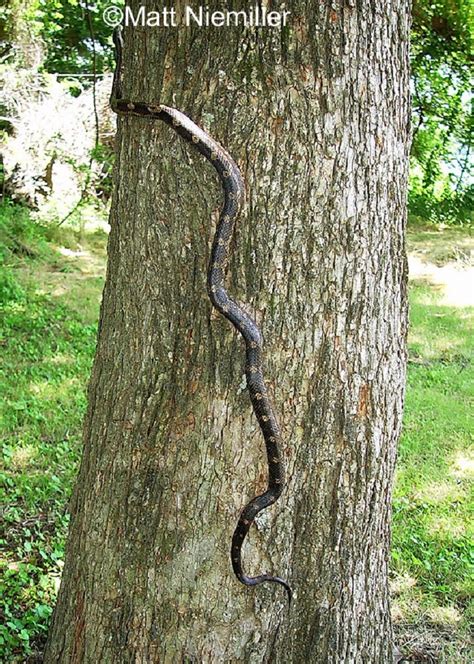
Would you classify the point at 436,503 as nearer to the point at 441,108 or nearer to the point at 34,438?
the point at 34,438

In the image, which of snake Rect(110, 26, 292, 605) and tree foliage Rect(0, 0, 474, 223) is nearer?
snake Rect(110, 26, 292, 605)

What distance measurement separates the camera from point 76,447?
463 cm

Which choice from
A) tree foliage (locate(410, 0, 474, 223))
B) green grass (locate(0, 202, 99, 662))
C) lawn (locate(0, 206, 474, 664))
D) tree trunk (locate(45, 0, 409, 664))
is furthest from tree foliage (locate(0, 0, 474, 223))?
tree trunk (locate(45, 0, 409, 664))

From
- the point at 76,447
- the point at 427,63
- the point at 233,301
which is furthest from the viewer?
the point at 427,63

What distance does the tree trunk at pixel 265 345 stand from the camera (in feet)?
6.89

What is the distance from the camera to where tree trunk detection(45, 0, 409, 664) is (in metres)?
2.10

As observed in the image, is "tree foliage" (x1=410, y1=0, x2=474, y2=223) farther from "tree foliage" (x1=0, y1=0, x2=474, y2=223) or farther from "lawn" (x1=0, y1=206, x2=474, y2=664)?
"lawn" (x1=0, y1=206, x2=474, y2=664)

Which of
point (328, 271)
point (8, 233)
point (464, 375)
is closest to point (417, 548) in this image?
point (328, 271)

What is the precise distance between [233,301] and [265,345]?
0.16m

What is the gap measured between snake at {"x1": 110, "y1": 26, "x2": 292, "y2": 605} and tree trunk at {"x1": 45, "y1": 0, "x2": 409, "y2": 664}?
31 millimetres

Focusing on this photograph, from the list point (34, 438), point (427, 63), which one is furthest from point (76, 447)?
point (427, 63)

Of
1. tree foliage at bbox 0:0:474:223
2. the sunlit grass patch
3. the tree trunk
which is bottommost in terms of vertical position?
the sunlit grass patch

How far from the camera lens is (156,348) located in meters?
2.29

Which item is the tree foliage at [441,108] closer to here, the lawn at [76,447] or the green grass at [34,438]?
the lawn at [76,447]
